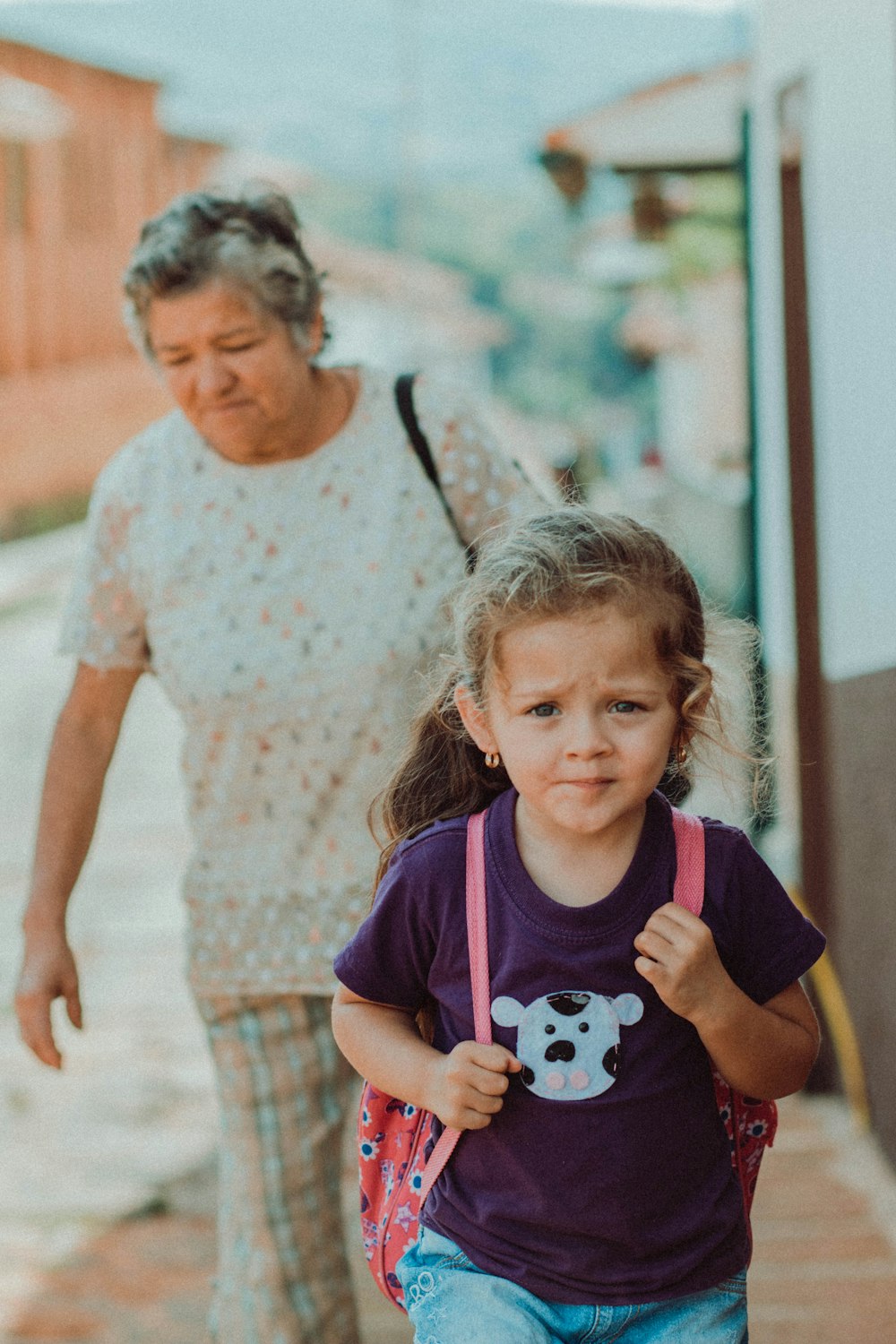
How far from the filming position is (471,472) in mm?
2264

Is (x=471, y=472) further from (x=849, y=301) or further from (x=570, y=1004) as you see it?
(x=849, y=301)

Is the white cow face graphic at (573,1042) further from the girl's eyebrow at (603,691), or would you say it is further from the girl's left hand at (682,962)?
the girl's eyebrow at (603,691)

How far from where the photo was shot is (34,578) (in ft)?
37.9

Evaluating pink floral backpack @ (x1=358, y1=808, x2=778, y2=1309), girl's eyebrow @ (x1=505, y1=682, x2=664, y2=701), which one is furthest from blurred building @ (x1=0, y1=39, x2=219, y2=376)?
girl's eyebrow @ (x1=505, y1=682, x2=664, y2=701)

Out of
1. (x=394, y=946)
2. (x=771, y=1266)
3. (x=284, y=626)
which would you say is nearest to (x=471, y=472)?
(x=284, y=626)

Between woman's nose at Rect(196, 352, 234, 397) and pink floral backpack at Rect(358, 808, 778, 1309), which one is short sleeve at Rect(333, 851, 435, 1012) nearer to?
pink floral backpack at Rect(358, 808, 778, 1309)

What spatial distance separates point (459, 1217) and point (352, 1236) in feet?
7.35

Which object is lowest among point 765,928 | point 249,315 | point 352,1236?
point 352,1236

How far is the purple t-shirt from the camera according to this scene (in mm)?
1474

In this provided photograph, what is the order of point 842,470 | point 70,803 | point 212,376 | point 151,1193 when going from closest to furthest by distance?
point 212,376 < point 70,803 < point 842,470 < point 151,1193

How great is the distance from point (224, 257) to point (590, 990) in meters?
1.16

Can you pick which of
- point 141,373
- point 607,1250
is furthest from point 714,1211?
point 141,373

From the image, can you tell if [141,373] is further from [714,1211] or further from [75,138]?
[714,1211]

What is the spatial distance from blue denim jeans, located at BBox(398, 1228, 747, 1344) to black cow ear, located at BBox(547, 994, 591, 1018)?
25 cm
